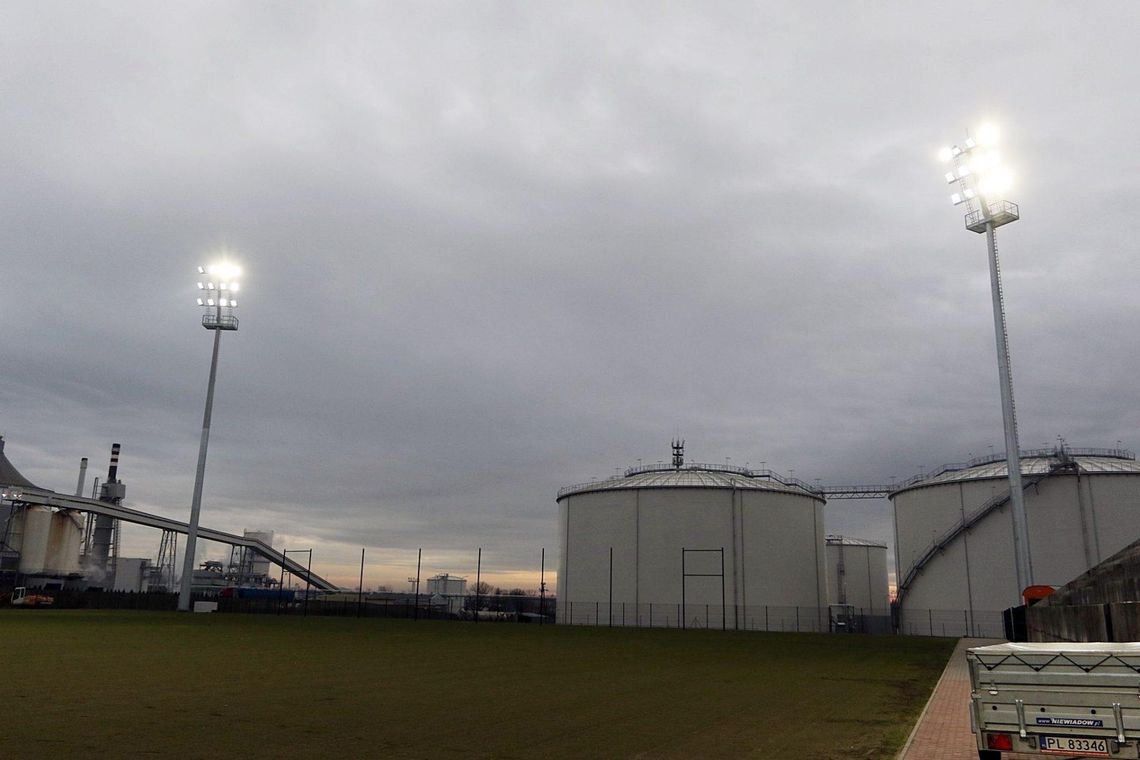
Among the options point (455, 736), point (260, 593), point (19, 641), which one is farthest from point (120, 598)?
point (455, 736)

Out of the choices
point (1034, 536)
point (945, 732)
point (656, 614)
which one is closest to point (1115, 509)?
point (1034, 536)

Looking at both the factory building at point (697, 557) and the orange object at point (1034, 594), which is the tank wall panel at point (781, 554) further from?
the orange object at point (1034, 594)

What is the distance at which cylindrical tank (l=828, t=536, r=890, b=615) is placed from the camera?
282 feet

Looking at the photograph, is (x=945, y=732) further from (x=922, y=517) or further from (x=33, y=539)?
(x=33, y=539)

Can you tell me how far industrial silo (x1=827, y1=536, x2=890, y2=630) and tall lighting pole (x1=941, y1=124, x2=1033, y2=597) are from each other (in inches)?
2123

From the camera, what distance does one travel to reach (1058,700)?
982 centimetres

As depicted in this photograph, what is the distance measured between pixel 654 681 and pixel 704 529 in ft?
147

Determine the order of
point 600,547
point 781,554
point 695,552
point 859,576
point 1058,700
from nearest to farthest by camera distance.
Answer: point 1058,700 → point 695,552 → point 781,554 → point 600,547 → point 859,576

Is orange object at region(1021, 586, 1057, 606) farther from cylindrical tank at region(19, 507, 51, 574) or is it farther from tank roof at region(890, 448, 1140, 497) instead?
cylindrical tank at region(19, 507, 51, 574)

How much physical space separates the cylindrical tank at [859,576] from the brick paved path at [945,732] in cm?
6881

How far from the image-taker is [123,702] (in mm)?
14859

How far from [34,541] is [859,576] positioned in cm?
8320

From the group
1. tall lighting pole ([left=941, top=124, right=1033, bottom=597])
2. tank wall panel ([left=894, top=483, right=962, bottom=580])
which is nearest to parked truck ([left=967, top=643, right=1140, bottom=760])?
tall lighting pole ([left=941, top=124, right=1033, bottom=597])

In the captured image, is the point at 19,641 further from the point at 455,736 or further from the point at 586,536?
the point at 586,536
